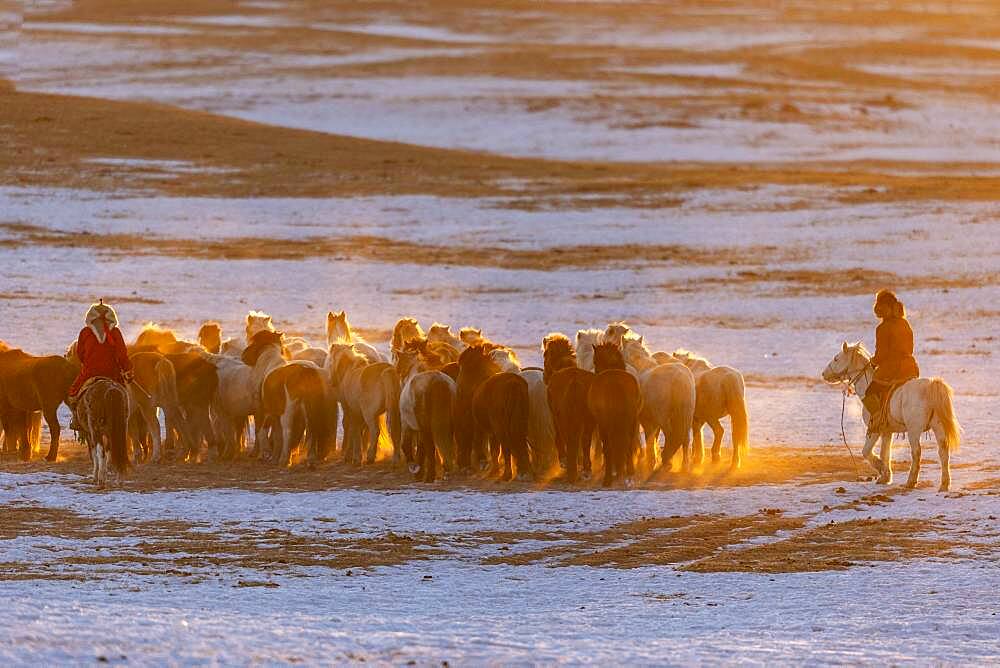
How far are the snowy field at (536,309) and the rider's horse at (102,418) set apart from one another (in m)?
0.39

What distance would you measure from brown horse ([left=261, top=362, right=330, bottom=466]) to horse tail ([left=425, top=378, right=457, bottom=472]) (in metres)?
1.45

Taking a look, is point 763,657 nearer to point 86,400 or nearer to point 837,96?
point 86,400

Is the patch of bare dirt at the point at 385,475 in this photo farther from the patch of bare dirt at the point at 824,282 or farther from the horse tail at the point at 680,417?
the patch of bare dirt at the point at 824,282

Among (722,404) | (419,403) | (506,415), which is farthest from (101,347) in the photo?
(722,404)

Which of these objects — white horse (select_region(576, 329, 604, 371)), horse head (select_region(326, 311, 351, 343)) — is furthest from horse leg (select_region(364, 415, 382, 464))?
white horse (select_region(576, 329, 604, 371))

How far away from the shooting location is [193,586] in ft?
39.5

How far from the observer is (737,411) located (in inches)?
690

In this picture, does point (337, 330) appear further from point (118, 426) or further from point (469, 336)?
point (118, 426)

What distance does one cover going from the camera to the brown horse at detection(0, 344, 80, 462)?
17766 mm

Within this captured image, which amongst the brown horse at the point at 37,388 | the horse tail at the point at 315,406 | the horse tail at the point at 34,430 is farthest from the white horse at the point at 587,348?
the horse tail at the point at 34,430

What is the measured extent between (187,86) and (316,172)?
1113 inches

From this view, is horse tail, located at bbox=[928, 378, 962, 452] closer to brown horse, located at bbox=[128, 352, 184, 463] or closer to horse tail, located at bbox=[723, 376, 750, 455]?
horse tail, located at bbox=[723, 376, 750, 455]

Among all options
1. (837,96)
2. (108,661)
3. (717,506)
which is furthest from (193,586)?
(837,96)

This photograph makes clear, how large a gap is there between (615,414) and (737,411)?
5.39ft
